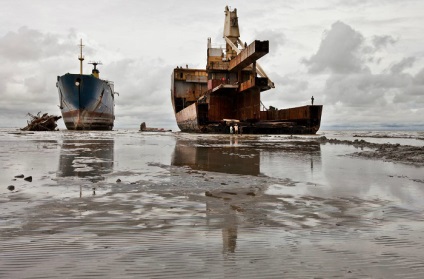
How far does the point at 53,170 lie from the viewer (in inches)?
231

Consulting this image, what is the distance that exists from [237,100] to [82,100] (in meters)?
22.2

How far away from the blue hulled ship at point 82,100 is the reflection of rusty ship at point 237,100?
36.8 ft

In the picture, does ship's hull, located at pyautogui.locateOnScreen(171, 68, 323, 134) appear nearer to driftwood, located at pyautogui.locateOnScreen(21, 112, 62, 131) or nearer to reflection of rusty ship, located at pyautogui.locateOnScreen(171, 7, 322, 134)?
reflection of rusty ship, located at pyautogui.locateOnScreen(171, 7, 322, 134)

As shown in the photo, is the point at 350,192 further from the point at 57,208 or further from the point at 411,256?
the point at 57,208

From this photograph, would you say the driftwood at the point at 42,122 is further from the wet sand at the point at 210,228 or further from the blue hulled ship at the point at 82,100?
→ the wet sand at the point at 210,228

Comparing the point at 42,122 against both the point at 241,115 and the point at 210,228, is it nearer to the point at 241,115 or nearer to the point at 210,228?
the point at 241,115

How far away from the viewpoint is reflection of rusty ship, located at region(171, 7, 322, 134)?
90.0 ft

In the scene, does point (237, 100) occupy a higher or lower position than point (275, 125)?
higher

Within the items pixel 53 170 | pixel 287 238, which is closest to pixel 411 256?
pixel 287 238

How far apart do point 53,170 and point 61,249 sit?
4193mm

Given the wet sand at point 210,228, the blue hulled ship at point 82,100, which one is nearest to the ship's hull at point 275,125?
the blue hulled ship at point 82,100

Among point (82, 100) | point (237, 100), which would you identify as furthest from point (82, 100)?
point (237, 100)

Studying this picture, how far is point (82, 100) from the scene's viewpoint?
43.5 metres

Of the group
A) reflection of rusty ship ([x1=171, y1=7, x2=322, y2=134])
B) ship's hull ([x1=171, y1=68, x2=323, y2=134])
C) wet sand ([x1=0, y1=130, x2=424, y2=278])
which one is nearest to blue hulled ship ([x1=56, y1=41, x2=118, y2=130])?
reflection of rusty ship ([x1=171, y1=7, x2=322, y2=134])
